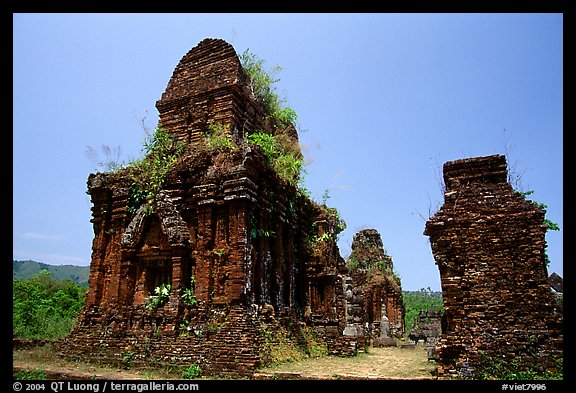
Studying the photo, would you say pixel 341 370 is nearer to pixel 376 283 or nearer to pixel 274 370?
pixel 274 370

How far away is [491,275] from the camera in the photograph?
29.4ft

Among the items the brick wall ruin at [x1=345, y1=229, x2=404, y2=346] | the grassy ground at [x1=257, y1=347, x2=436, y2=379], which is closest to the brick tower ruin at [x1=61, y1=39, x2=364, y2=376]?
the grassy ground at [x1=257, y1=347, x2=436, y2=379]

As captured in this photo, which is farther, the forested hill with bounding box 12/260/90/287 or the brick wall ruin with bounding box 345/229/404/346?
the forested hill with bounding box 12/260/90/287

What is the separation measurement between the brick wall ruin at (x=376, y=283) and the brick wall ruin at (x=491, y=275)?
16.0 meters

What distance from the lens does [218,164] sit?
12117mm

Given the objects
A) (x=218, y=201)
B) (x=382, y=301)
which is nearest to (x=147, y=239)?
(x=218, y=201)

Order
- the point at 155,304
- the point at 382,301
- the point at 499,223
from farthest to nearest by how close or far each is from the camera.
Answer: the point at 382,301 < the point at 155,304 < the point at 499,223

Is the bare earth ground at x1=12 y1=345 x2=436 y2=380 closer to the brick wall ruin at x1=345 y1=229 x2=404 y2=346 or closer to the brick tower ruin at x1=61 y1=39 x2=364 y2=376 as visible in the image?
the brick tower ruin at x1=61 y1=39 x2=364 y2=376

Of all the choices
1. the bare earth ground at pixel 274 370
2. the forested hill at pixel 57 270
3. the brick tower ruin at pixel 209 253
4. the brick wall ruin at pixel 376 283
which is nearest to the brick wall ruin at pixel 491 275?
the bare earth ground at pixel 274 370

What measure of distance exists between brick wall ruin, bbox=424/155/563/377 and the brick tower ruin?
454cm

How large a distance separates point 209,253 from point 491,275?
6.93 metres

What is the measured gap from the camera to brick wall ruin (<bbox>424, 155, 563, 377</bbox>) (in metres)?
8.26
